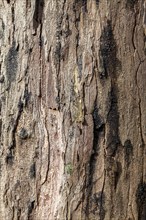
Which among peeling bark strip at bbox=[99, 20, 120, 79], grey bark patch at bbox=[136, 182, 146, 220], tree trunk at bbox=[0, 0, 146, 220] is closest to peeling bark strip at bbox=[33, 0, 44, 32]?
tree trunk at bbox=[0, 0, 146, 220]

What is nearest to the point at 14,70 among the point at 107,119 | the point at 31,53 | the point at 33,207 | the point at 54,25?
the point at 31,53

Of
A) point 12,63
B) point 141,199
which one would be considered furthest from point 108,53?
point 141,199

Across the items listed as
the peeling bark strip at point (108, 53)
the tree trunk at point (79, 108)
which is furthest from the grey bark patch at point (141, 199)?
the peeling bark strip at point (108, 53)

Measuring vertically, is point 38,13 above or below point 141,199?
above

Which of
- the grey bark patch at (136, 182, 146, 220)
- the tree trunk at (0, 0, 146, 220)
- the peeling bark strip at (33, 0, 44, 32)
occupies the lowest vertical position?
the grey bark patch at (136, 182, 146, 220)

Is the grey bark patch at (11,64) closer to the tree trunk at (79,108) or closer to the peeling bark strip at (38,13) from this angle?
the tree trunk at (79,108)

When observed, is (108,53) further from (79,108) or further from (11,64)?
(11,64)

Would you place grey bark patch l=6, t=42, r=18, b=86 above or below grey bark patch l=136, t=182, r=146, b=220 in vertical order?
above

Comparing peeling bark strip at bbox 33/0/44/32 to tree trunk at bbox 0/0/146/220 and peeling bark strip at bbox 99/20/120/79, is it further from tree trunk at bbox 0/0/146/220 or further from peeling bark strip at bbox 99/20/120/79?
peeling bark strip at bbox 99/20/120/79
